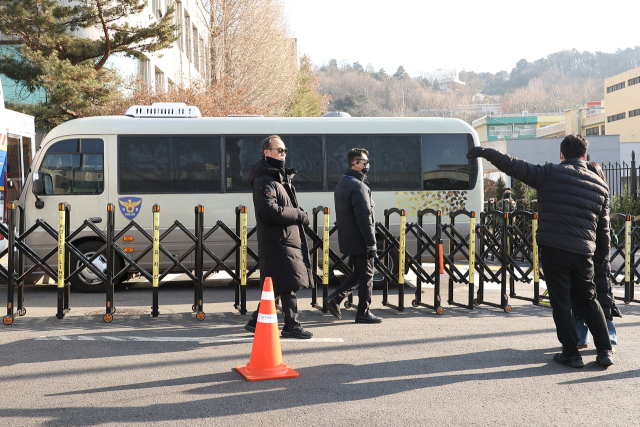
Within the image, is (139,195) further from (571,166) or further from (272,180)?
(571,166)

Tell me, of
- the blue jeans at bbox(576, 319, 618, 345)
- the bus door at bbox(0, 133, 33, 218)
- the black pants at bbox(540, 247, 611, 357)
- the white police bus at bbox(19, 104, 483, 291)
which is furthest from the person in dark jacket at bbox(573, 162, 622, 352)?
the bus door at bbox(0, 133, 33, 218)

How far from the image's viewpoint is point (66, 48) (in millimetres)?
16391

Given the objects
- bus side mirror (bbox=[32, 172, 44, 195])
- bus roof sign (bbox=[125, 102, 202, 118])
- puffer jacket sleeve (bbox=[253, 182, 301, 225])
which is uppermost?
bus roof sign (bbox=[125, 102, 202, 118])

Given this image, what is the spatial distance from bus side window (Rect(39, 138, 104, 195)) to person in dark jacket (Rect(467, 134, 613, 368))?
23.2ft

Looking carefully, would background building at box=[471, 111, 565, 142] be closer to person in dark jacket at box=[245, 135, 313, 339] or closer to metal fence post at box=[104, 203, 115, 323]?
metal fence post at box=[104, 203, 115, 323]

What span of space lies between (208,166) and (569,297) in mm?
6818

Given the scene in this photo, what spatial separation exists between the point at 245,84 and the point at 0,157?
15877 millimetres

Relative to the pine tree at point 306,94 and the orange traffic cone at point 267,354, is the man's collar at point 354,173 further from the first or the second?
the pine tree at point 306,94

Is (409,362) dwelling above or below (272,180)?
below

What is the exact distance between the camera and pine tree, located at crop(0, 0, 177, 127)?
15.2 m

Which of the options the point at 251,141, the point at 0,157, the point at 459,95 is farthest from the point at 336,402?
Answer: the point at 459,95

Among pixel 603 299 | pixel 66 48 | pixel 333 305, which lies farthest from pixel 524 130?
pixel 603 299

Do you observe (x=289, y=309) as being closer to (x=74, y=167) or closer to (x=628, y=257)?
(x=628, y=257)

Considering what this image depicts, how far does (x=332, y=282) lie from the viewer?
1144 centimetres
